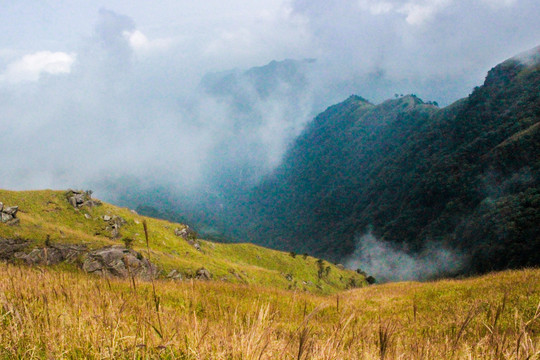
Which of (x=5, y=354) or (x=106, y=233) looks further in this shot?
(x=106, y=233)

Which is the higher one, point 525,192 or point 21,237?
point 525,192

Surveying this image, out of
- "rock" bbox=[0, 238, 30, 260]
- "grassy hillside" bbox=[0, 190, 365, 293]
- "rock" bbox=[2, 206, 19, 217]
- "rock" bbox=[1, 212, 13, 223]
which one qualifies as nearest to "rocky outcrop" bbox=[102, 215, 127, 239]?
"grassy hillside" bbox=[0, 190, 365, 293]

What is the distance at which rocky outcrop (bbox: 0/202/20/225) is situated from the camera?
3699 centimetres

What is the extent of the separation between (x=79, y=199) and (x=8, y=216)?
15.6m

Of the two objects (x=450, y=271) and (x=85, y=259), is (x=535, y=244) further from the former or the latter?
(x=85, y=259)

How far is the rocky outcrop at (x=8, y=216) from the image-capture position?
37.0 metres

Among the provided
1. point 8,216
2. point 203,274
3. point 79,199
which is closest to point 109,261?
point 203,274

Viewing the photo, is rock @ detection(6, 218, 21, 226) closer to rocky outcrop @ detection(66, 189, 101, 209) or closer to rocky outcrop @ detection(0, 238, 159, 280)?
rocky outcrop @ detection(0, 238, 159, 280)

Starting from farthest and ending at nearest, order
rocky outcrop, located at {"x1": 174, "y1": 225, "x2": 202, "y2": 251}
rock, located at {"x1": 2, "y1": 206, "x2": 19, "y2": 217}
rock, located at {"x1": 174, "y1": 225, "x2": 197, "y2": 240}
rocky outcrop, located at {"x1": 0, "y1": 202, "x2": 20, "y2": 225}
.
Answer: rock, located at {"x1": 174, "y1": 225, "x2": 197, "y2": 240} < rocky outcrop, located at {"x1": 174, "y1": 225, "x2": 202, "y2": 251} < rock, located at {"x1": 2, "y1": 206, "x2": 19, "y2": 217} < rocky outcrop, located at {"x1": 0, "y1": 202, "x2": 20, "y2": 225}

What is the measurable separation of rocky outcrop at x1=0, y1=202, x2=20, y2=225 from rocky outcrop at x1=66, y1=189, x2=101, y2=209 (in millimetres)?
12823

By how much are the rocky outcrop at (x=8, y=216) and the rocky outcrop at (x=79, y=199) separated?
1282cm

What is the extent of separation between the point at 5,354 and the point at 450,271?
696ft

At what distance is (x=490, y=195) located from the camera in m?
198

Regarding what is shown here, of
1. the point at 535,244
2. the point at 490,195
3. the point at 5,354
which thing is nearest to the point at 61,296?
the point at 5,354
